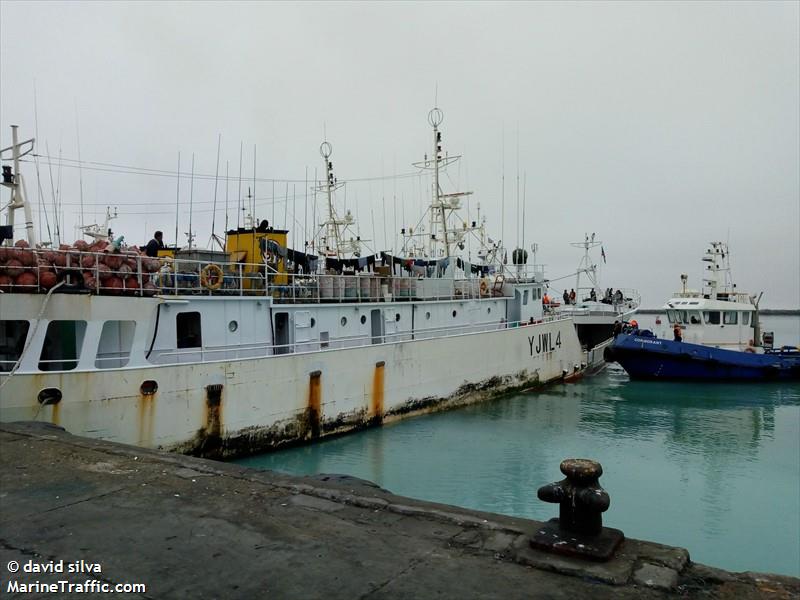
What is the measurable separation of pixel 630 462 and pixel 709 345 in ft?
63.8

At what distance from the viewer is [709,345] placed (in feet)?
101

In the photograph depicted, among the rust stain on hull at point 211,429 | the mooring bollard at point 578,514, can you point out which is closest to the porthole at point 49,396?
the rust stain on hull at point 211,429

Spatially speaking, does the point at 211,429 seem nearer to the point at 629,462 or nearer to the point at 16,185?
the point at 16,185

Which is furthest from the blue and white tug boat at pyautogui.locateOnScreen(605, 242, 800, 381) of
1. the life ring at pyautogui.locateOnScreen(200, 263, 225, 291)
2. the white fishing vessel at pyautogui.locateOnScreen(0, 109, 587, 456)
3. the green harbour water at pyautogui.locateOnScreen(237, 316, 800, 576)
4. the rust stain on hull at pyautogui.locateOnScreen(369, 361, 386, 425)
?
the life ring at pyautogui.locateOnScreen(200, 263, 225, 291)

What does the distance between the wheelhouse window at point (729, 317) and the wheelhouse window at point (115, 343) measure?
29.7 m

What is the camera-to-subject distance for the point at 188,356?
13.4 meters

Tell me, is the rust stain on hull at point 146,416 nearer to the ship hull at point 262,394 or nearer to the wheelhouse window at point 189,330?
the ship hull at point 262,394

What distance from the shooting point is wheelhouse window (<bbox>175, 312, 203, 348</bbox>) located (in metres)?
13.6

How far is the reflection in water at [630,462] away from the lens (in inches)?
410

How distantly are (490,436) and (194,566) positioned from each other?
45.1ft

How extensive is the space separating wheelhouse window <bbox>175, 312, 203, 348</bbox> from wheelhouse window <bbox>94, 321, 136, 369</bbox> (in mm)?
1304

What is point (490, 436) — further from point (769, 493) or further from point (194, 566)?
point (194, 566)

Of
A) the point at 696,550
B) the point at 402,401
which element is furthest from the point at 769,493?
the point at 402,401

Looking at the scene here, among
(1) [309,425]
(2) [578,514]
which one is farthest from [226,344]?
(2) [578,514]
